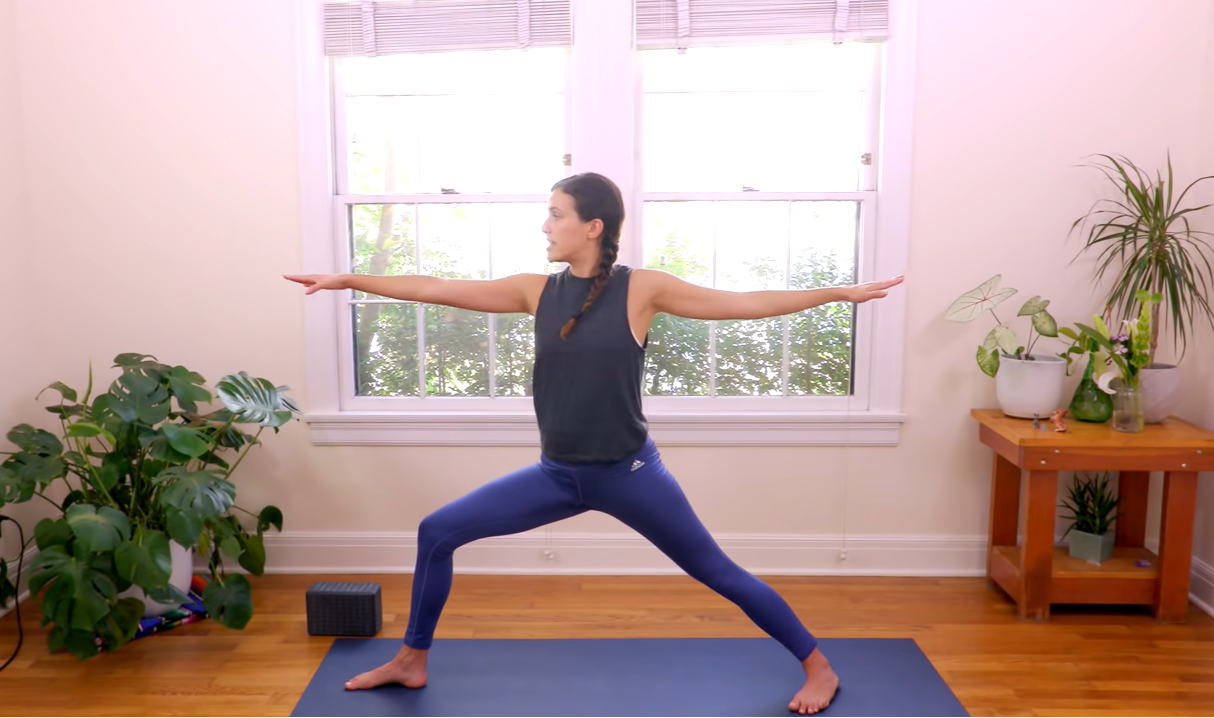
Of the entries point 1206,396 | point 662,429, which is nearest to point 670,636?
point 662,429

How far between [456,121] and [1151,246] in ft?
8.26

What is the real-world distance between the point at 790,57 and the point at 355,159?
169 cm

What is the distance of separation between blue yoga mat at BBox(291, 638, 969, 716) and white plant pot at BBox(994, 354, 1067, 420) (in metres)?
0.96

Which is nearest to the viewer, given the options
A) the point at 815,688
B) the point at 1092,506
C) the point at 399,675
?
the point at 815,688

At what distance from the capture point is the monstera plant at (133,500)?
271 centimetres

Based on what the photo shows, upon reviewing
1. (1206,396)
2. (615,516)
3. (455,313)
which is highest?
(455,313)

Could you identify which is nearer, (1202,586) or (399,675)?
(399,675)

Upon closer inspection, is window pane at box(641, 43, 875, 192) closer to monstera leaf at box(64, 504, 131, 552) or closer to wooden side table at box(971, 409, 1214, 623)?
wooden side table at box(971, 409, 1214, 623)

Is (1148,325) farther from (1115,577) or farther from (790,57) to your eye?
(790,57)

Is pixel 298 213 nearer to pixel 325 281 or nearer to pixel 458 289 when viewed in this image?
pixel 325 281

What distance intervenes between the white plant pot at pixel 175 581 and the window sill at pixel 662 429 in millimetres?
628

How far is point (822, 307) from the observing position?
359cm

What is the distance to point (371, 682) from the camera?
266 centimetres

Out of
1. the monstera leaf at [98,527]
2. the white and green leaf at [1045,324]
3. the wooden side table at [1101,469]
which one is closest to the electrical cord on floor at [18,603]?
the monstera leaf at [98,527]
